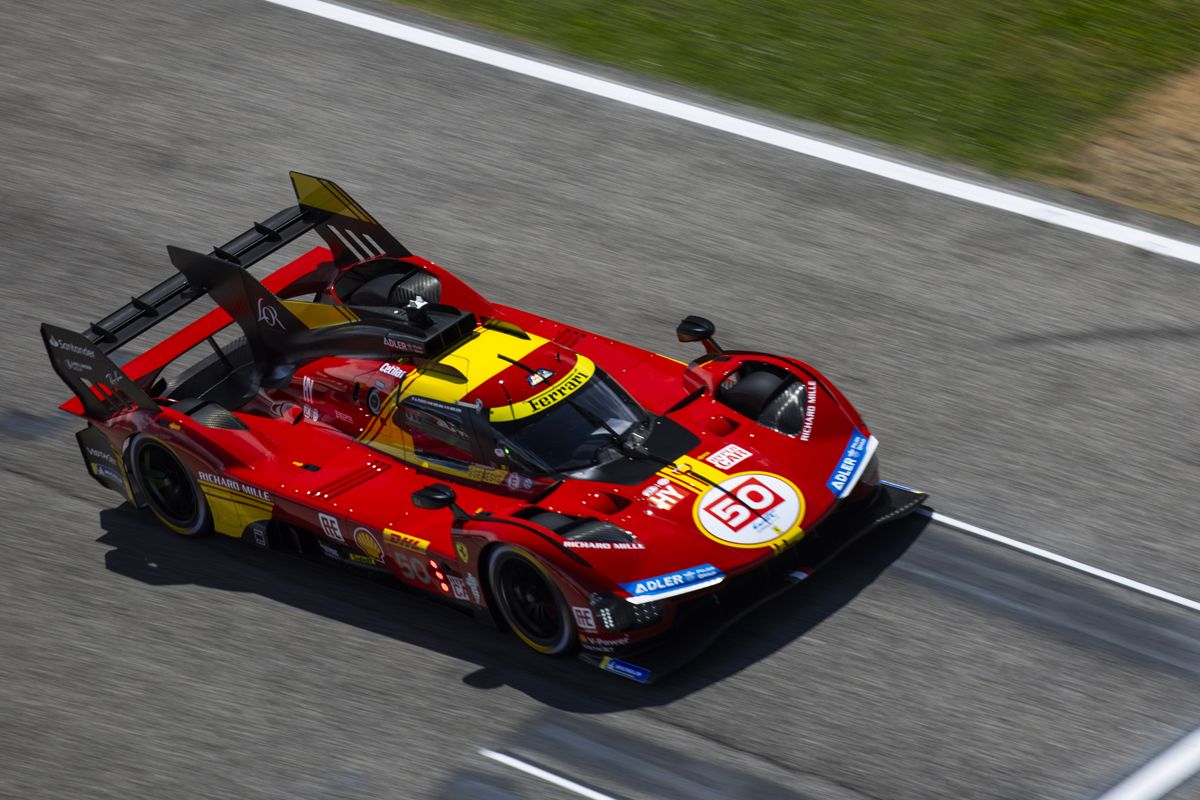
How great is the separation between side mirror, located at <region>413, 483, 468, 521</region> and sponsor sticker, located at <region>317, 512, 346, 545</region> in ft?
2.75

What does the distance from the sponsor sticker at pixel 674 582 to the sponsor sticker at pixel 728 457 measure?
40.8 inches

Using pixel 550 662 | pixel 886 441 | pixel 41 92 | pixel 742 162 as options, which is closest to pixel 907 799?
pixel 550 662

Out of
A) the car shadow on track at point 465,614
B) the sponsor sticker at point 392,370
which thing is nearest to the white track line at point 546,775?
the car shadow on track at point 465,614

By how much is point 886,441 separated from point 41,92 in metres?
11.2

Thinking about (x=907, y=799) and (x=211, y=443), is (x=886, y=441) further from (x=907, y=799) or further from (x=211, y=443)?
(x=211, y=443)

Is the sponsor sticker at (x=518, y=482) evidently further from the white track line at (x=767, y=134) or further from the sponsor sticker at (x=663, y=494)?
the white track line at (x=767, y=134)

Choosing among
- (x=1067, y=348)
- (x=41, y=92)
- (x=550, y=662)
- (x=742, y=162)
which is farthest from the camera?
(x=41, y=92)

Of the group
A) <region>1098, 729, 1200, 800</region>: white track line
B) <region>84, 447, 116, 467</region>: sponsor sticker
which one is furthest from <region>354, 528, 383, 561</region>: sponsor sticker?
<region>1098, 729, 1200, 800</region>: white track line

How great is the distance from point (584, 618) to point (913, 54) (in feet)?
36.6

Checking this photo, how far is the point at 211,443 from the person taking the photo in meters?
11.5

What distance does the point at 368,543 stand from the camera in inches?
431

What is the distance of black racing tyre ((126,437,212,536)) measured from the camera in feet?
39.0

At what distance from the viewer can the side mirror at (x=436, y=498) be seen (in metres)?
10.3

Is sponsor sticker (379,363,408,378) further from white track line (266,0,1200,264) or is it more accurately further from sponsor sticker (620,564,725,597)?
white track line (266,0,1200,264)
